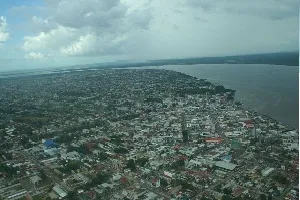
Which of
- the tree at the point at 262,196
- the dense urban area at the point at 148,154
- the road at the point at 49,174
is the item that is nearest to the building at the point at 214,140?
the dense urban area at the point at 148,154

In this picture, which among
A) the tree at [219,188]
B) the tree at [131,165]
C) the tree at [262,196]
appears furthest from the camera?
the tree at [131,165]

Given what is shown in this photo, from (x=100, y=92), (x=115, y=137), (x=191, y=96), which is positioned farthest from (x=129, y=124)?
(x=100, y=92)

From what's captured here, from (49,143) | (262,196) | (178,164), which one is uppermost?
(49,143)

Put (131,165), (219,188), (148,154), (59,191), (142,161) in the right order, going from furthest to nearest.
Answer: (148,154), (142,161), (131,165), (59,191), (219,188)

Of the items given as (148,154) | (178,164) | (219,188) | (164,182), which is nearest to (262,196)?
(219,188)

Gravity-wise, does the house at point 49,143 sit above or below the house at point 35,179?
above

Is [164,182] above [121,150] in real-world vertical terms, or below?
below

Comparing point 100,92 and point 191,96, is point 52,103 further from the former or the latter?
point 191,96

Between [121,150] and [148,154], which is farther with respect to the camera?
[121,150]

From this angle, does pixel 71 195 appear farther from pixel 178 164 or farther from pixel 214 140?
pixel 214 140

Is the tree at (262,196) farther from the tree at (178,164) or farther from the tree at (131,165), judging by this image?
the tree at (131,165)
